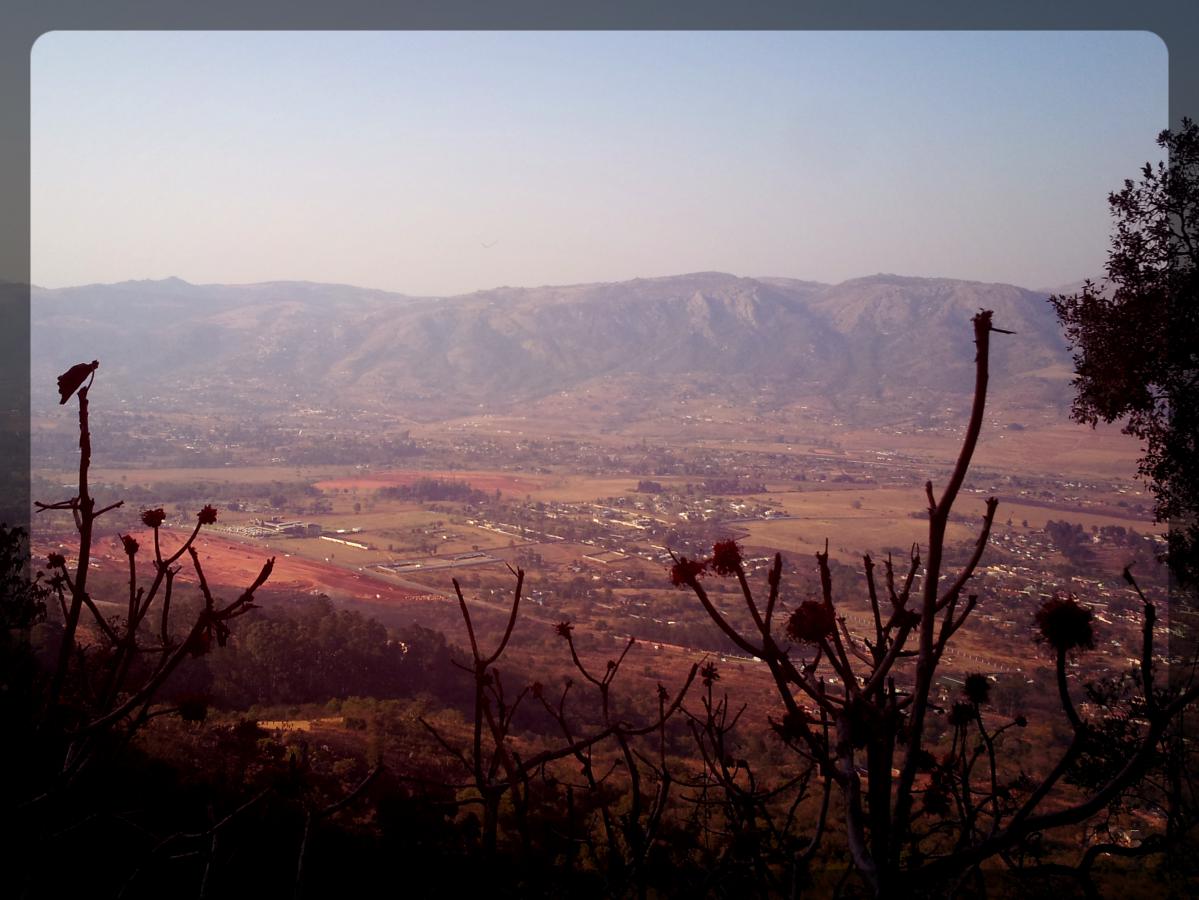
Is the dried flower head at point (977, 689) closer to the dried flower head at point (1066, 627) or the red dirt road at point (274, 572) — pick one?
the dried flower head at point (1066, 627)

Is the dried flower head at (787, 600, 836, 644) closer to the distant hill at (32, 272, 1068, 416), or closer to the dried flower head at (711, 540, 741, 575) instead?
the dried flower head at (711, 540, 741, 575)

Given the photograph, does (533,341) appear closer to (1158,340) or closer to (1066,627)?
(1158,340)

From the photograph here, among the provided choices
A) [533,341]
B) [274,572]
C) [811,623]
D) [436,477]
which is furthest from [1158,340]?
[533,341]

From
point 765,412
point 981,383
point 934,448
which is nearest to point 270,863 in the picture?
point 981,383

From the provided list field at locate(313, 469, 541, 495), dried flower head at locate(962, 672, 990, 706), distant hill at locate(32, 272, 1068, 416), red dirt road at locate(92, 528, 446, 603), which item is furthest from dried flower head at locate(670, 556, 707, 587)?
distant hill at locate(32, 272, 1068, 416)

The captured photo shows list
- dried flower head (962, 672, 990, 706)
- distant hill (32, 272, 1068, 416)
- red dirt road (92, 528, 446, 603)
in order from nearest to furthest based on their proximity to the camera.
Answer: dried flower head (962, 672, 990, 706) < red dirt road (92, 528, 446, 603) < distant hill (32, 272, 1068, 416)

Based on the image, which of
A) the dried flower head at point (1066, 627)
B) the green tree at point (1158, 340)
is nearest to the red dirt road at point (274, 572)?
the green tree at point (1158, 340)
